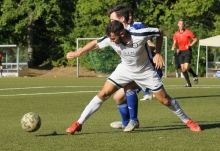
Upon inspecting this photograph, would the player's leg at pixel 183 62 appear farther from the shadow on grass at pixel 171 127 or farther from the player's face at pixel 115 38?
the player's face at pixel 115 38

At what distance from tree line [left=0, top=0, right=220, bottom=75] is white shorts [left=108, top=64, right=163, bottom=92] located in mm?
30051

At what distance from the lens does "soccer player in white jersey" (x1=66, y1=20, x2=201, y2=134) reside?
28.9 feet

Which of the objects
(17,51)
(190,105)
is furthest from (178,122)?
(17,51)

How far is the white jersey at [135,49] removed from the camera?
348 inches

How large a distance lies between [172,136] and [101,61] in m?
28.4

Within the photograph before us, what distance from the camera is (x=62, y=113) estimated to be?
1304 cm

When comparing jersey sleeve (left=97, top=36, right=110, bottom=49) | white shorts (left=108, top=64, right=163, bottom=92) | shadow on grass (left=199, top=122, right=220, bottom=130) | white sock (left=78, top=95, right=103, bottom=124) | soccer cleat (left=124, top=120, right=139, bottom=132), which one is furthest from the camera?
shadow on grass (left=199, top=122, right=220, bottom=130)

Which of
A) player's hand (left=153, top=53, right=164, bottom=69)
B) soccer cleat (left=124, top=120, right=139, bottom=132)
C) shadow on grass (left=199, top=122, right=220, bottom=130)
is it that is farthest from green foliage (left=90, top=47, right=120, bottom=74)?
player's hand (left=153, top=53, right=164, bottom=69)

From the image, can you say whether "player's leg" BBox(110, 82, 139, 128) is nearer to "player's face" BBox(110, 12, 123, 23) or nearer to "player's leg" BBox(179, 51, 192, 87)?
"player's face" BBox(110, 12, 123, 23)

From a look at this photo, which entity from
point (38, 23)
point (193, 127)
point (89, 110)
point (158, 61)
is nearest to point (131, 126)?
point (89, 110)

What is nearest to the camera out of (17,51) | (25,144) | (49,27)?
(25,144)

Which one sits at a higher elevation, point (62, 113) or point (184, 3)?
point (184, 3)

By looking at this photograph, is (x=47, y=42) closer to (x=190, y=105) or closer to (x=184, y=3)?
(x=184, y=3)

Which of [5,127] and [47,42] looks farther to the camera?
[47,42]
